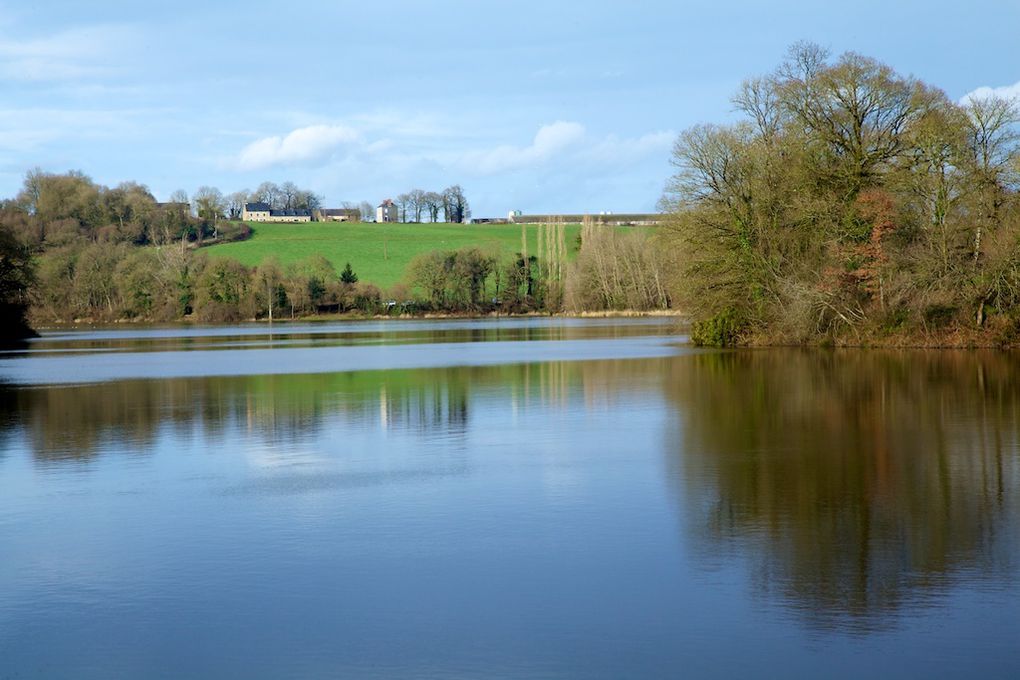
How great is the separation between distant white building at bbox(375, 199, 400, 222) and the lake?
6166 inches

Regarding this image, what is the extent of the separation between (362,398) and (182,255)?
85.6 meters

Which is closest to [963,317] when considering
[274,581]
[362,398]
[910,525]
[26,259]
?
[362,398]

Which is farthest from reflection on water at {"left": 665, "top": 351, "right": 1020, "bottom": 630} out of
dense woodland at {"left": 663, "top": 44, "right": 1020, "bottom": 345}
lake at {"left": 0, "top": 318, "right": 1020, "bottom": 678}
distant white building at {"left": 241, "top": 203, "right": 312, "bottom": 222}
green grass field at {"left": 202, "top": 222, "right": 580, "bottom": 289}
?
distant white building at {"left": 241, "top": 203, "right": 312, "bottom": 222}

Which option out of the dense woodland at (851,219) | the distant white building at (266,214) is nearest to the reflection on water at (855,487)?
the dense woodland at (851,219)

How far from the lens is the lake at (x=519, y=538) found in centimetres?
771

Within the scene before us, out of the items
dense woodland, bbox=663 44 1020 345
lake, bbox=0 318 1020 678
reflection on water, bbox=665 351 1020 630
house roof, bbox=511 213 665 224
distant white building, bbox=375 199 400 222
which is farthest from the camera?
distant white building, bbox=375 199 400 222

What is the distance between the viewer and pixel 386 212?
631ft

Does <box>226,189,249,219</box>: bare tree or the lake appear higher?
<box>226,189,249,219</box>: bare tree

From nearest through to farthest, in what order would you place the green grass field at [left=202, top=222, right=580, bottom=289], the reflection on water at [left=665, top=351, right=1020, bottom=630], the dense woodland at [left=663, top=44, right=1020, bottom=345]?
the reflection on water at [left=665, top=351, right=1020, bottom=630], the dense woodland at [left=663, top=44, right=1020, bottom=345], the green grass field at [left=202, top=222, right=580, bottom=289]

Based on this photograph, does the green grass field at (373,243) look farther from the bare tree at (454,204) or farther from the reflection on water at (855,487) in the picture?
the reflection on water at (855,487)

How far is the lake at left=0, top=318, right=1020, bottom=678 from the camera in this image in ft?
25.3

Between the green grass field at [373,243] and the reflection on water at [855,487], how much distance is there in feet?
298

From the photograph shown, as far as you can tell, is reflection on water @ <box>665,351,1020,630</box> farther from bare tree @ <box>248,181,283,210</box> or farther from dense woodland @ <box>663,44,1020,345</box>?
bare tree @ <box>248,181,283,210</box>

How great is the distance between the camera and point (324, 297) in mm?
107750
